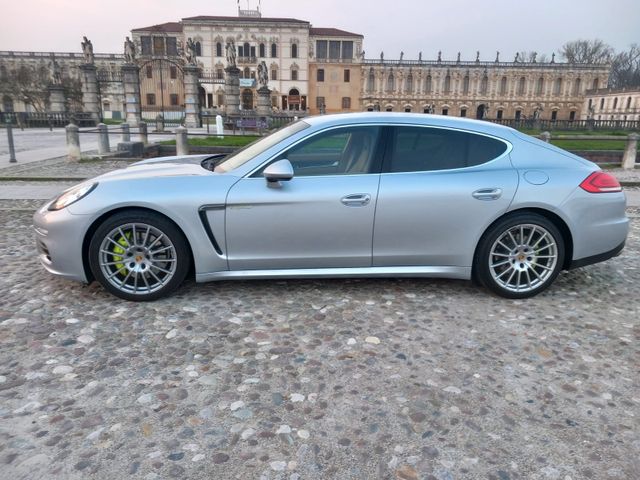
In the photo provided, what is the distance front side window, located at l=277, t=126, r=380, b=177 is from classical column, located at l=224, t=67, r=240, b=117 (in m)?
31.1

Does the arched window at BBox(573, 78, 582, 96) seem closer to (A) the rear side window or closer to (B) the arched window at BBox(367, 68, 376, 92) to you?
(B) the arched window at BBox(367, 68, 376, 92)

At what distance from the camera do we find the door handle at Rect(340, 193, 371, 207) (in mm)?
4039

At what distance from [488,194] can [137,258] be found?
3073 millimetres

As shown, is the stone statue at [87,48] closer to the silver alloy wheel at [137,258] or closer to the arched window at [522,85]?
the silver alloy wheel at [137,258]

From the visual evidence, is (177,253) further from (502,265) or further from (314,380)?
(502,265)

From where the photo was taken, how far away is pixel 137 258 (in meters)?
4.10

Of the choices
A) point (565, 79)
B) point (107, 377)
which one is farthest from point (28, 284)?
point (565, 79)

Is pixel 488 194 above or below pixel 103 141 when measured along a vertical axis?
above

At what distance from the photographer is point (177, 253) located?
4066mm

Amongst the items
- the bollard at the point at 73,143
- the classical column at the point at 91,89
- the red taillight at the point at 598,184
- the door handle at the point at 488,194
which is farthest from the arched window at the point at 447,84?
the door handle at the point at 488,194

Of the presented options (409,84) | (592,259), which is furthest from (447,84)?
(592,259)

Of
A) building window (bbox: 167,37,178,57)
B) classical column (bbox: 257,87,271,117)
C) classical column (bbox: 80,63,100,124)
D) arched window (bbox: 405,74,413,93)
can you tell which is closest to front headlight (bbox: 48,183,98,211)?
classical column (bbox: 257,87,271,117)

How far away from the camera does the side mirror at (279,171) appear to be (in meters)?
3.90

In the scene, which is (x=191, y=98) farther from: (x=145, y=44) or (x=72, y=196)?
(x=145, y=44)
